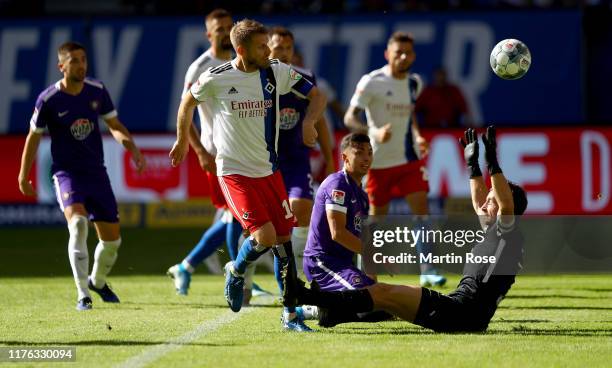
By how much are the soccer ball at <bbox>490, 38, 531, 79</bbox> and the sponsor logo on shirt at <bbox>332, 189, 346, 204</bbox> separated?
237cm

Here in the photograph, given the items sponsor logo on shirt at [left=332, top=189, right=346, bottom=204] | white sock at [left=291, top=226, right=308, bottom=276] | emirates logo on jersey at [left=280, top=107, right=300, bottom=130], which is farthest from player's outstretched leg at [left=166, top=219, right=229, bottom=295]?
sponsor logo on shirt at [left=332, top=189, right=346, bottom=204]

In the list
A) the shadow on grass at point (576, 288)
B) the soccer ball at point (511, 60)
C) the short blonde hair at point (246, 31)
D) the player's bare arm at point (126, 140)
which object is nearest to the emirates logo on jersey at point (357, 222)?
the short blonde hair at point (246, 31)

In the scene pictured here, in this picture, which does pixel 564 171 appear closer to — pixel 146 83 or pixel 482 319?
pixel 146 83

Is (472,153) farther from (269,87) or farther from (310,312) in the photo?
(310,312)

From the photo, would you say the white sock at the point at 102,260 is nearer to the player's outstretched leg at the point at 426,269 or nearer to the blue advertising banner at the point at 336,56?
the player's outstretched leg at the point at 426,269

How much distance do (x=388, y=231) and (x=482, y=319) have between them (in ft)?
12.3

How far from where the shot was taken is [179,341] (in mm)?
8078

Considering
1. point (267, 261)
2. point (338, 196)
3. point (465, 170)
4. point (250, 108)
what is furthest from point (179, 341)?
point (465, 170)

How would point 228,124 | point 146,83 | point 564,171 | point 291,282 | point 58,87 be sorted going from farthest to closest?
point 146,83 < point 564,171 < point 58,87 < point 228,124 < point 291,282

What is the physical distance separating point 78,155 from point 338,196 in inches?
117

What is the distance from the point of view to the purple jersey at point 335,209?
8.46 metres

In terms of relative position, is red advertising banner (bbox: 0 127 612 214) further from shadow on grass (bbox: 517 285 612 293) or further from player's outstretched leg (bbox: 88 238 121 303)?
player's outstretched leg (bbox: 88 238 121 303)

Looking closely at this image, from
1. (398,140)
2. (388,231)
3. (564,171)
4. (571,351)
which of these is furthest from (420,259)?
(564,171)

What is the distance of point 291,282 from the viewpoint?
802cm
